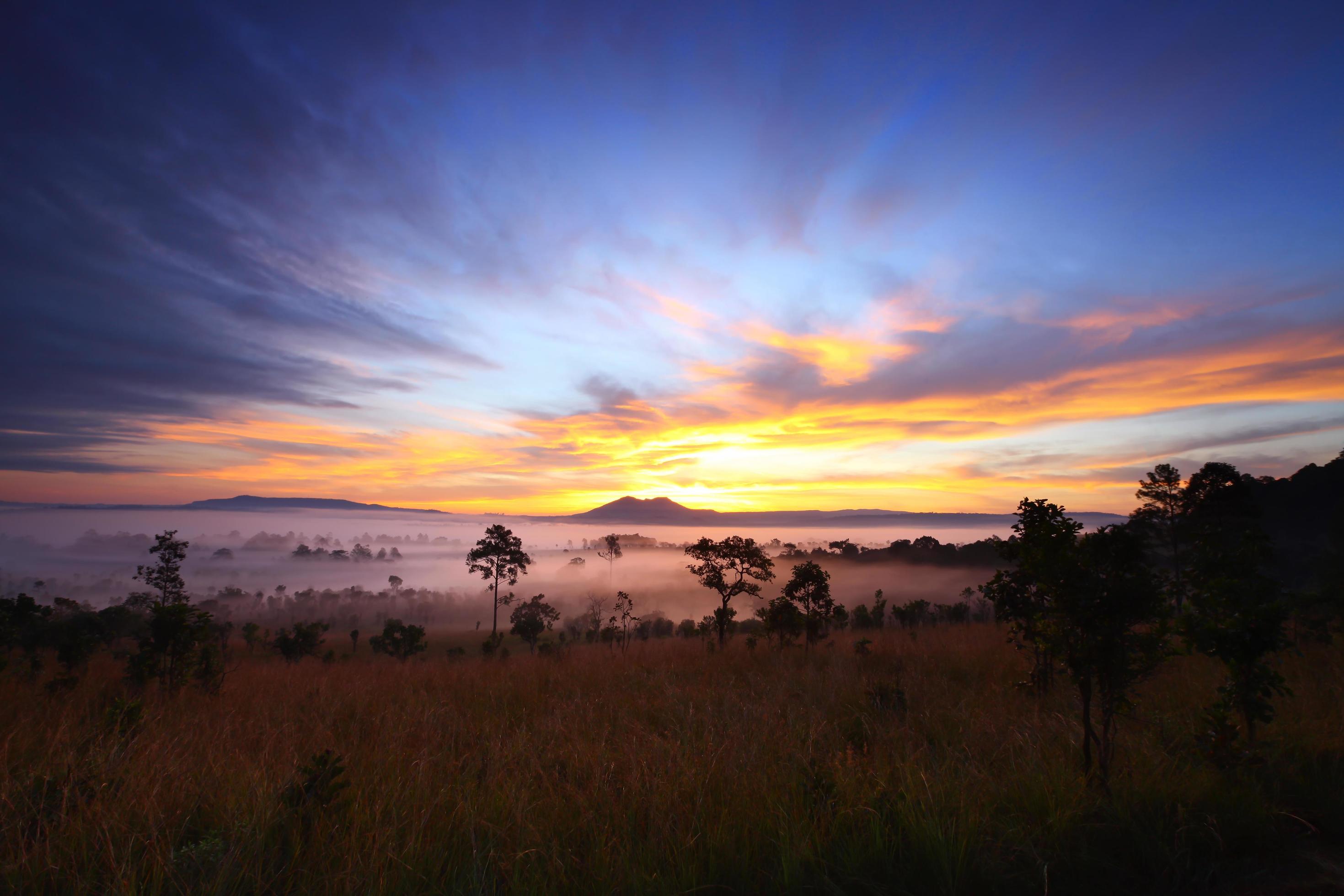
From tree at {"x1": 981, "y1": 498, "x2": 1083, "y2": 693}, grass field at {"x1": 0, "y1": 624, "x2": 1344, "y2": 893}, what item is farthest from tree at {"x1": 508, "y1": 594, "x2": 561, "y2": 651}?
tree at {"x1": 981, "y1": 498, "x2": 1083, "y2": 693}

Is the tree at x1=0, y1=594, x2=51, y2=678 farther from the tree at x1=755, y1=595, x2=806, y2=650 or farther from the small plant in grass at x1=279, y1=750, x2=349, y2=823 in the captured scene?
the tree at x1=755, y1=595, x2=806, y2=650

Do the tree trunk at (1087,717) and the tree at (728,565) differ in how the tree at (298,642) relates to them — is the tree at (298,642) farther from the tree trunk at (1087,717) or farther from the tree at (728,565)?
the tree trunk at (1087,717)

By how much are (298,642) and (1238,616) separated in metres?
34.2

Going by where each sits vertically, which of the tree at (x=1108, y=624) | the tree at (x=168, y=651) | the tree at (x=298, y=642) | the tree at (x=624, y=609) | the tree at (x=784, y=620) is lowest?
the tree at (x=298, y=642)

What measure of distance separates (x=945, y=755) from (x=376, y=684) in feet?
38.4

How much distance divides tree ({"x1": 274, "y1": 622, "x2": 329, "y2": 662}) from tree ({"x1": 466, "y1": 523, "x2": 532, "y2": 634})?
13.7 meters

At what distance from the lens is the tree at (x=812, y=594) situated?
17.0 m

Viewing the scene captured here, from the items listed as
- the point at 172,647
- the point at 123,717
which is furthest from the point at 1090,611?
the point at 172,647

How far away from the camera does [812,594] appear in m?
17.1

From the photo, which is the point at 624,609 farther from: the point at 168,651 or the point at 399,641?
the point at 399,641

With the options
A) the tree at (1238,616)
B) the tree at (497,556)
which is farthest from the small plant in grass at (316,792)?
the tree at (497,556)

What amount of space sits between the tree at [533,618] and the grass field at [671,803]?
3172cm

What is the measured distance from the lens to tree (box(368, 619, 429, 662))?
107 feet

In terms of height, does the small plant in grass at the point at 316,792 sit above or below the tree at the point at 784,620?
above
